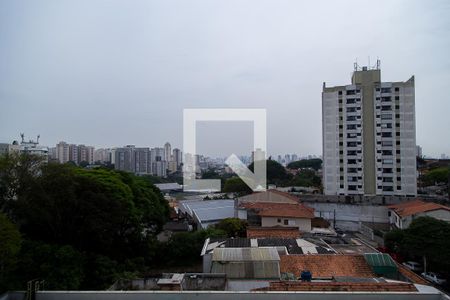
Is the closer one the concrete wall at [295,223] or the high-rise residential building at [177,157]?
the concrete wall at [295,223]

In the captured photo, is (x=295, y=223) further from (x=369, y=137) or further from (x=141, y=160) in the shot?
(x=141, y=160)

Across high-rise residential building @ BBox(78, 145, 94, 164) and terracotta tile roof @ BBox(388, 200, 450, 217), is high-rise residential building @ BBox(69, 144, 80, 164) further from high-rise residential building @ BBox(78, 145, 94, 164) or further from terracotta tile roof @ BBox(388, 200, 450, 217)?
terracotta tile roof @ BBox(388, 200, 450, 217)

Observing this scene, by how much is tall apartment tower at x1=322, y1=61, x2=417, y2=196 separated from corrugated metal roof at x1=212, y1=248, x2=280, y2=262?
38.3 feet

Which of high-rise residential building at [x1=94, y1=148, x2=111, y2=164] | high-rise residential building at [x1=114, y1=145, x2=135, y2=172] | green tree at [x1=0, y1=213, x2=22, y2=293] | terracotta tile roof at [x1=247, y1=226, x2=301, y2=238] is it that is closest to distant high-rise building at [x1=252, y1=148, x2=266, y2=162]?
terracotta tile roof at [x1=247, y1=226, x2=301, y2=238]

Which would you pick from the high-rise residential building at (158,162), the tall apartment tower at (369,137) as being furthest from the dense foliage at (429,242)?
the high-rise residential building at (158,162)

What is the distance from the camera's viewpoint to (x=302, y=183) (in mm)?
22000

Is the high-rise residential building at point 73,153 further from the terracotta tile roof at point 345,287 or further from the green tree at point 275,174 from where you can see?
the terracotta tile roof at point 345,287

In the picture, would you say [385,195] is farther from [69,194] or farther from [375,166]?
[69,194]

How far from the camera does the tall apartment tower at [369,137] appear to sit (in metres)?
15.8

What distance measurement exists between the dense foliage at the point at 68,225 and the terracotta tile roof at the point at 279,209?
4124mm

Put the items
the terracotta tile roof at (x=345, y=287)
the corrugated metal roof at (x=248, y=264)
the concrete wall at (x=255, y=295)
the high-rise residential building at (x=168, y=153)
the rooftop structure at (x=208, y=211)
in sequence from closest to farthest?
the concrete wall at (x=255, y=295) → the terracotta tile roof at (x=345, y=287) → the corrugated metal roof at (x=248, y=264) → the rooftop structure at (x=208, y=211) → the high-rise residential building at (x=168, y=153)

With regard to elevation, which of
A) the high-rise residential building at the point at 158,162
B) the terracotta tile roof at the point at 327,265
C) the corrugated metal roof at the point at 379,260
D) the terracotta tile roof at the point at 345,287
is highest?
the high-rise residential building at the point at 158,162

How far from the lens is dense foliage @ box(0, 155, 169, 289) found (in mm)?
5680

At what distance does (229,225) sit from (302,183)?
44.2ft
